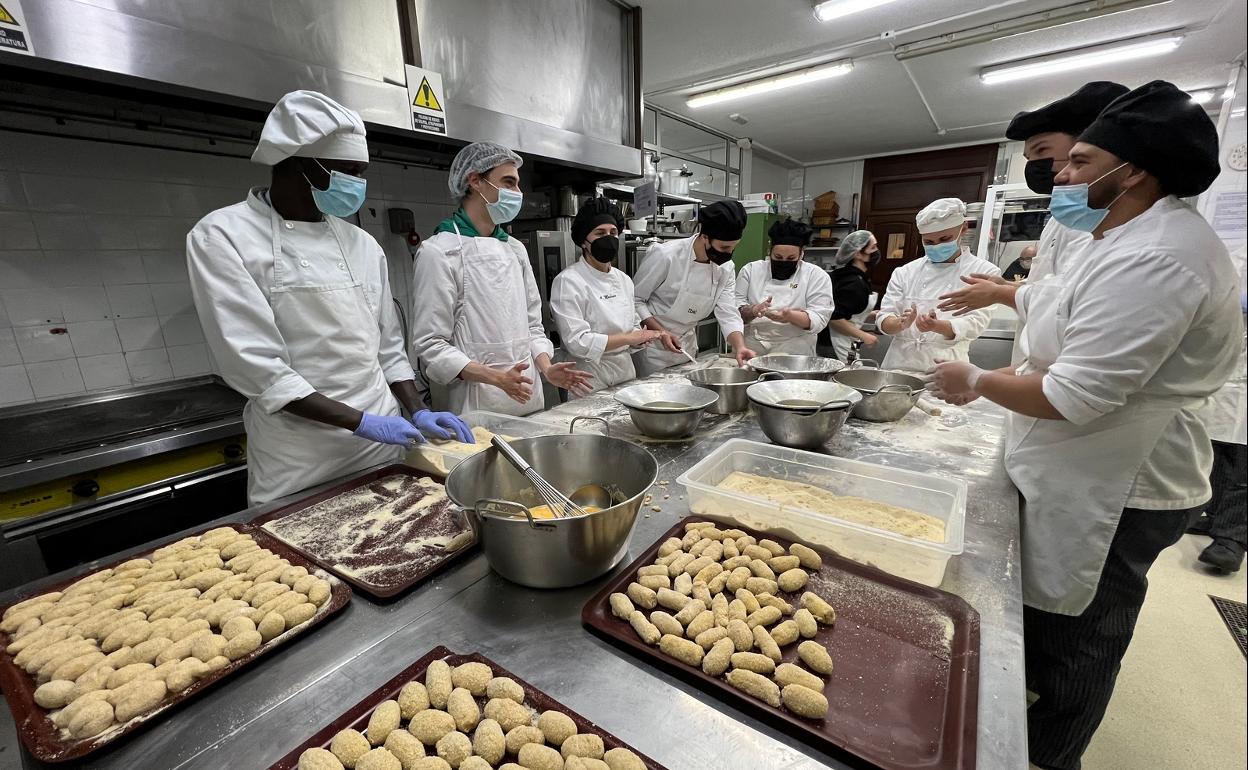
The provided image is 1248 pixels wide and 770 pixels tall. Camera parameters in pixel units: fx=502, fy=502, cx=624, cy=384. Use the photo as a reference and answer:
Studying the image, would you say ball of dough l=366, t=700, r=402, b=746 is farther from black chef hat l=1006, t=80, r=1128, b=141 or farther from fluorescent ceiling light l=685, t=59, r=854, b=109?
fluorescent ceiling light l=685, t=59, r=854, b=109

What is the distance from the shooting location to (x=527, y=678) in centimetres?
74

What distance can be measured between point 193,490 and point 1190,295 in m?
3.02

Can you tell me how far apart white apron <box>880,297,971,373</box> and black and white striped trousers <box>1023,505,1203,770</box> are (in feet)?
4.95

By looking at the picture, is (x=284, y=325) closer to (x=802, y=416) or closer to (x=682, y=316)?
(x=802, y=416)

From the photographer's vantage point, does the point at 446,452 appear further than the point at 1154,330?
Yes

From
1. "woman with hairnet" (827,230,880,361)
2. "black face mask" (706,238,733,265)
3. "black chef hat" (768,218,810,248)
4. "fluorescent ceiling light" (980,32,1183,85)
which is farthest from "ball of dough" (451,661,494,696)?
"fluorescent ceiling light" (980,32,1183,85)

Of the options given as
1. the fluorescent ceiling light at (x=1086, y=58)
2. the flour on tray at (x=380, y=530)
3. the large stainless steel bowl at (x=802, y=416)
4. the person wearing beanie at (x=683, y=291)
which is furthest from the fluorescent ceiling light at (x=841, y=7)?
the flour on tray at (x=380, y=530)

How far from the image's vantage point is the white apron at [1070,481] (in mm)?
1197

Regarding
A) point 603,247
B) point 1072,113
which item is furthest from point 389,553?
point 1072,113

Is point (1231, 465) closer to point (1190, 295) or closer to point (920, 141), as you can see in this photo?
point (1190, 295)

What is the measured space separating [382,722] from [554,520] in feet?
1.08

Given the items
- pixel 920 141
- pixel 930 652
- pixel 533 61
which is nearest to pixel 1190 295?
pixel 930 652

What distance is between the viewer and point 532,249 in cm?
323

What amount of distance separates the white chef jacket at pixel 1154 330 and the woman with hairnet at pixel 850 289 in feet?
8.90
